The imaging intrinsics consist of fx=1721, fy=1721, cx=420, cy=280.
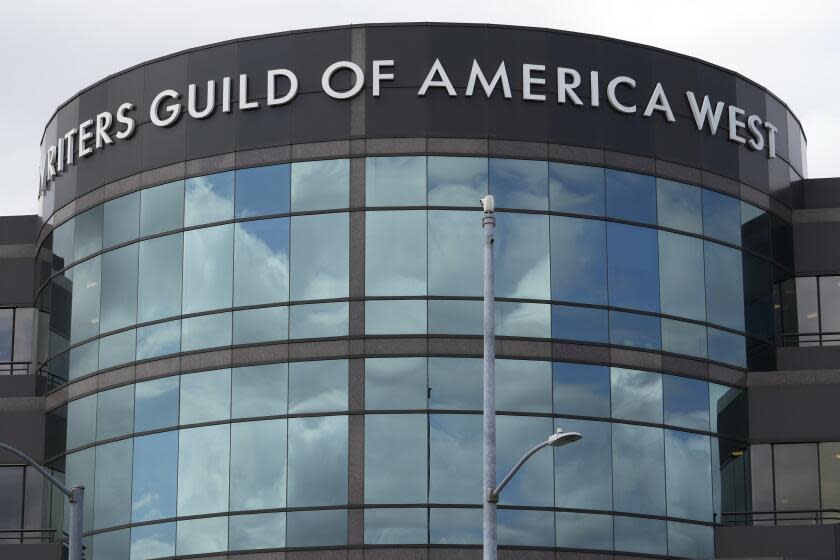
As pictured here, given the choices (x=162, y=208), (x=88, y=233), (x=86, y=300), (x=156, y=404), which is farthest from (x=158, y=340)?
(x=88, y=233)

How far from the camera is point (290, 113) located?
141 ft

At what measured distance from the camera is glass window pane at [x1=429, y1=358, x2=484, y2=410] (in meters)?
40.4

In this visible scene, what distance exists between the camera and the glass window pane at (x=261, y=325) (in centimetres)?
4141

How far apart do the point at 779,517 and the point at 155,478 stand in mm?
15549

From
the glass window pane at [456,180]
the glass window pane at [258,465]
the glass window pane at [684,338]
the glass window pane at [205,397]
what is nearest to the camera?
the glass window pane at [258,465]

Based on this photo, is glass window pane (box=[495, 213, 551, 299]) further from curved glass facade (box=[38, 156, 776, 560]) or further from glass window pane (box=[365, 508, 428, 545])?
glass window pane (box=[365, 508, 428, 545])

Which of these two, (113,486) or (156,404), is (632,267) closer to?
(156,404)

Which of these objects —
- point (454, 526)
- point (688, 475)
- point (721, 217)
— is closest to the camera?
point (454, 526)

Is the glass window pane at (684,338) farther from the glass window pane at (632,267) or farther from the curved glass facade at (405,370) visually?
the glass window pane at (632,267)

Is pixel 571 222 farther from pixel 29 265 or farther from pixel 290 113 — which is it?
pixel 29 265

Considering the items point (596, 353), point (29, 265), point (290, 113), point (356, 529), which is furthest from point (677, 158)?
point (29, 265)

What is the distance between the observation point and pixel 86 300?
147ft

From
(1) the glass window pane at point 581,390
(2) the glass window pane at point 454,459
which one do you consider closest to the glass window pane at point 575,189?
(1) the glass window pane at point 581,390

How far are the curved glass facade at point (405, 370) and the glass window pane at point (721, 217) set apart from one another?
148 mm
